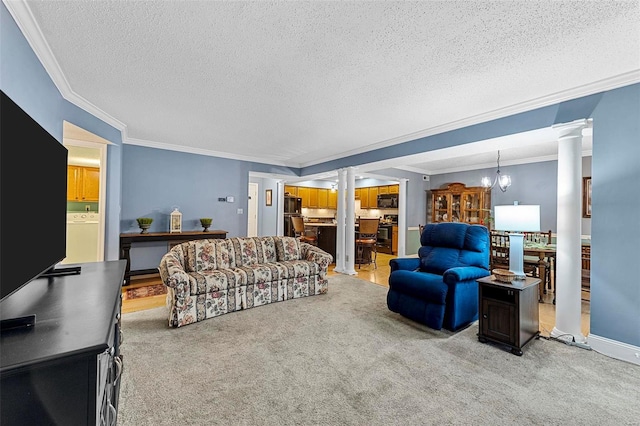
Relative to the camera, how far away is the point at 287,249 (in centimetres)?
417

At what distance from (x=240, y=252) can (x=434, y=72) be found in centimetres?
301

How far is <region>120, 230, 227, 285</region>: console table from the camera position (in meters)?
4.36

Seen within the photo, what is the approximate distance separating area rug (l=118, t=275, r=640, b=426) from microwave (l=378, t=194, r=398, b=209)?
5105mm

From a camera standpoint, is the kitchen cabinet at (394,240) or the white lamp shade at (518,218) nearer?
the white lamp shade at (518,218)

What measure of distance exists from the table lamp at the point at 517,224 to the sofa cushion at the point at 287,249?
8.50ft

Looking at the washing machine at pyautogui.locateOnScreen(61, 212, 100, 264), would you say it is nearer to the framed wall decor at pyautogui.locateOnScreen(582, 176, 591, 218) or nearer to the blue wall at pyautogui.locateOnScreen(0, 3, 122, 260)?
the blue wall at pyautogui.locateOnScreen(0, 3, 122, 260)

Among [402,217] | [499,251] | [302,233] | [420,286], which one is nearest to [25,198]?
[420,286]

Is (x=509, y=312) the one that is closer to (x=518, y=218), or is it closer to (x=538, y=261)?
(x=518, y=218)

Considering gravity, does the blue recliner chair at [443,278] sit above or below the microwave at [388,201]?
below

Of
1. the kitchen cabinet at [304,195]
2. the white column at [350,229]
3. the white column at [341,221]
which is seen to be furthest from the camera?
the kitchen cabinet at [304,195]

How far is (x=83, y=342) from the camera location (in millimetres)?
823

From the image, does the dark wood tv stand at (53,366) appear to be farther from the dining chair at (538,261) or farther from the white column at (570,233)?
the dining chair at (538,261)

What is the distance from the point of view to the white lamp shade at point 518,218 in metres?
2.65

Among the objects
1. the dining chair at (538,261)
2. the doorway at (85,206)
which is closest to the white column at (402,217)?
the dining chair at (538,261)
